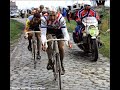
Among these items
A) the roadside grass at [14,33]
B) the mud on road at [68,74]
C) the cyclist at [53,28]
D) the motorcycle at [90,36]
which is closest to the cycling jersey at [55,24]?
the cyclist at [53,28]

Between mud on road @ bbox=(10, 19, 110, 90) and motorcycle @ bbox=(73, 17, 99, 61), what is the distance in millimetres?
318

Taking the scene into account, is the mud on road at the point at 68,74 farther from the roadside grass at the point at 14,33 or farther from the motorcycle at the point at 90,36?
the roadside grass at the point at 14,33

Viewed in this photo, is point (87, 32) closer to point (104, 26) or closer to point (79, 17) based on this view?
point (79, 17)

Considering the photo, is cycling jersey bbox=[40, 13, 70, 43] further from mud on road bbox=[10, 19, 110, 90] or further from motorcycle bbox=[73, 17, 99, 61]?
motorcycle bbox=[73, 17, 99, 61]

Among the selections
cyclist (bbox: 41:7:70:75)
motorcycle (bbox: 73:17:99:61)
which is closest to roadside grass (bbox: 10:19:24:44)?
motorcycle (bbox: 73:17:99:61)

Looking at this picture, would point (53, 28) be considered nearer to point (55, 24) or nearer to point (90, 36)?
point (55, 24)

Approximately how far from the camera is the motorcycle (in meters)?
10.9

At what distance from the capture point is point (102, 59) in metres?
11.8

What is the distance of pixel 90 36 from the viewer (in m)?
11.1

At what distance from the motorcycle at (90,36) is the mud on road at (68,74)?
318 mm

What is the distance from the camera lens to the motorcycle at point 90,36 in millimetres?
10867
